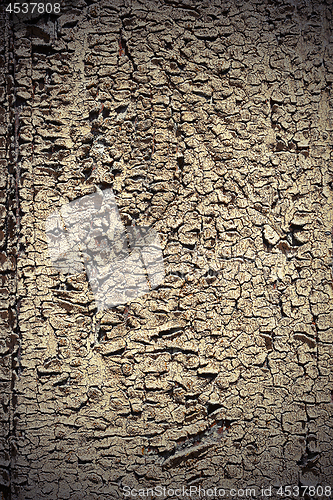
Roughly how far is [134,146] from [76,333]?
1.74 feet

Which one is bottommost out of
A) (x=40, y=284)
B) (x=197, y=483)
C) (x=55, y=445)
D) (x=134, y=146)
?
(x=197, y=483)

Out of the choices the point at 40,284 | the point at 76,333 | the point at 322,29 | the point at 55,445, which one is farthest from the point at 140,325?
the point at 322,29

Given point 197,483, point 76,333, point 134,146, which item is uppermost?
point 134,146

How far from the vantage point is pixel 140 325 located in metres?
0.84

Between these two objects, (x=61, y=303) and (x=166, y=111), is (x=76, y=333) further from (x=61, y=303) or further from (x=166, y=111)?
(x=166, y=111)

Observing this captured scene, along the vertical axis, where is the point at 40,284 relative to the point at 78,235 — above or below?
below

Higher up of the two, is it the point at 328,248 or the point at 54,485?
the point at 328,248

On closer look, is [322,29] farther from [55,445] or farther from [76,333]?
[55,445]

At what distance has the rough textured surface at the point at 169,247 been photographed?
83 cm

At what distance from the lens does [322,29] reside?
85 cm

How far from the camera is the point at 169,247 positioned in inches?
33.1

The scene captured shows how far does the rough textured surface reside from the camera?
0.83m

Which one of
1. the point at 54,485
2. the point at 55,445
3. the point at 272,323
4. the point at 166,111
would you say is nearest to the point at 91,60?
the point at 166,111

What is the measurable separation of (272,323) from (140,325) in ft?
1.20
